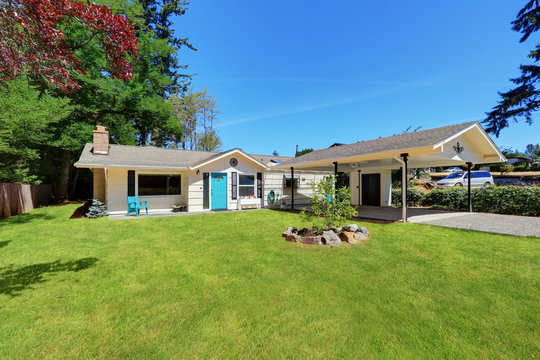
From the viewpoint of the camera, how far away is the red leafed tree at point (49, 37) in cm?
241

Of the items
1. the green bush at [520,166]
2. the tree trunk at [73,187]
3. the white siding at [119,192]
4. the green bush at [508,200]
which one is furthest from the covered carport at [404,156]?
the green bush at [520,166]

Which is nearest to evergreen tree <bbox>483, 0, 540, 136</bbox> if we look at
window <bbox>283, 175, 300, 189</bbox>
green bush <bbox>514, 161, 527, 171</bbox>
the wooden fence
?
green bush <bbox>514, 161, 527, 171</bbox>

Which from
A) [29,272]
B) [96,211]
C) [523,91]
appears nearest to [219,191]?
[96,211]

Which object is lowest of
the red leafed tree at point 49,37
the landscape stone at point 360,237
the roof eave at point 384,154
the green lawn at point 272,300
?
the green lawn at point 272,300

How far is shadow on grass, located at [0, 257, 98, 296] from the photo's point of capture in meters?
3.48

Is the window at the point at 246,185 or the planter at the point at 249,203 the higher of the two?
the window at the point at 246,185

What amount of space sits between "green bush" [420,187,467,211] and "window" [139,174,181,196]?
1551cm

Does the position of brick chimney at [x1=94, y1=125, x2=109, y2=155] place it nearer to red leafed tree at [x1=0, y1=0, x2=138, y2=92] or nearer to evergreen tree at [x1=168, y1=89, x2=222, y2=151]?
red leafed tree at [x1=0, y1=0, x2=138, y2=92]

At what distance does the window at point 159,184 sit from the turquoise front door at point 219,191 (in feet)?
6.68

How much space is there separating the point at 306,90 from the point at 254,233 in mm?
16772

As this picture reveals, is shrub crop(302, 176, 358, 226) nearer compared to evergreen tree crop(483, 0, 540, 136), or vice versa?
shrub crop(302, 176, 358, 226)

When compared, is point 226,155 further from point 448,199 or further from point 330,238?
point 448,199

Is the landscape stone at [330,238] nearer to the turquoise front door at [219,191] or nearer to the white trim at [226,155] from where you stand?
the white trim at [226,155]

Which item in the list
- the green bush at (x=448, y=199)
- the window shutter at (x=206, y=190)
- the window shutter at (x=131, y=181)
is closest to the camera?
the window shutter at (x=131, y=181)
